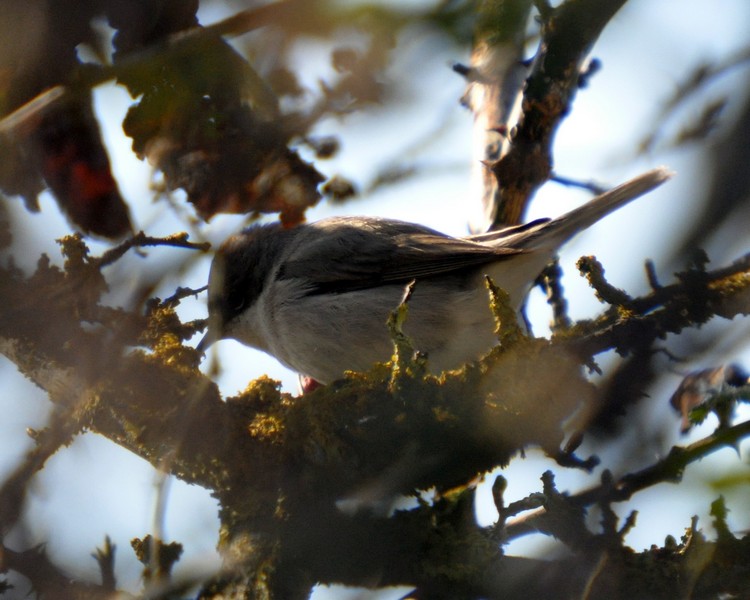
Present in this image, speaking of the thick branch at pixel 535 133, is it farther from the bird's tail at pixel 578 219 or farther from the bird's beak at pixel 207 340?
the bird's beak at pixel 207 340

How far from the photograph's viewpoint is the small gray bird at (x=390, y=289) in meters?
4.74

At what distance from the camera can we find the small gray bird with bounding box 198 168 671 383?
474cm

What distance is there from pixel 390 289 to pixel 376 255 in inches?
12.6

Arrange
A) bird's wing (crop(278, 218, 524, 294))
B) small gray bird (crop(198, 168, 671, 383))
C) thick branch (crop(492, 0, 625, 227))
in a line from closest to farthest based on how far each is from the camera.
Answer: thick branch (crop(492, 0, 625, 227))
small gray bird (crop(198, 168, 671, 383))
bird's wing (crop(278, 218, 524, 294))

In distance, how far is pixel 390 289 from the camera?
4.97 m

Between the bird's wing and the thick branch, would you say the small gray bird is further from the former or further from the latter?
the thick branch

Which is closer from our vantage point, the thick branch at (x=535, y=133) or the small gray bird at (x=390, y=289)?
the thick branch at (x=535, y=133)

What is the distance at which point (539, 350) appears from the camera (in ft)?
9.80

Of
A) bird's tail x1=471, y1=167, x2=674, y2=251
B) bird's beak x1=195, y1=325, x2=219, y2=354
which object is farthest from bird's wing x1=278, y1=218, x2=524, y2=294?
bird's beak x1=195, y1=325, x2=219, y2=354

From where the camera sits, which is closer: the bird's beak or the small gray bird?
the small gray bird

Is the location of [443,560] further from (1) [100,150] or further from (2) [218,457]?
(1) [100,150]

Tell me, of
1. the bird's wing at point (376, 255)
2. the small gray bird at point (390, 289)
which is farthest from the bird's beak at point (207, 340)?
the bird's wing at point (376, 255)

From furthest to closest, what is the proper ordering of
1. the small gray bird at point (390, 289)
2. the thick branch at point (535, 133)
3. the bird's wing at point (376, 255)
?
the bird's wing at point (376, 255) < the small gray bird at point (390, 289) < the thick branch at point (535, 133)

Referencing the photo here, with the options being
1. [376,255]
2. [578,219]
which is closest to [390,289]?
[376,255]
